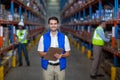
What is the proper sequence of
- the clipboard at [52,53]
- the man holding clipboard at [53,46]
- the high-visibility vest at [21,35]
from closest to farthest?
the clipboard at [52,53] < the man holding clipboard at [53,46] < the high-visibility vest at [21,35]

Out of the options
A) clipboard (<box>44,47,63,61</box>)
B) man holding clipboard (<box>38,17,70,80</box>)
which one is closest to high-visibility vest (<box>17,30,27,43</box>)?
man holding clipboard (<box>38,17,70,80</box>)

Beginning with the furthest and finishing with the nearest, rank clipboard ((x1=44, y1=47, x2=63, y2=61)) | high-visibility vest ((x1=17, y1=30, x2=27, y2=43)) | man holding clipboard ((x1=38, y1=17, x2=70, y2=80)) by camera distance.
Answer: high-visibility vest ((x1=17, y1=30, x2=27, y2=43)), man holding clipboard ((x1=38, y1=17, x2=70, y2=80)), clipboard ((x1=44, y1=47, x2=63, y2=61))

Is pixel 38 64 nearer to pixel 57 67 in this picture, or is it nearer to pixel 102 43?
pixel 102 43

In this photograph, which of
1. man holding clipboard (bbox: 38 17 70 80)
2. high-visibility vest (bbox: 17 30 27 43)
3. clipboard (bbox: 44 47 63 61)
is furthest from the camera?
high-visibility vest (bbox: 17 30 27 43)

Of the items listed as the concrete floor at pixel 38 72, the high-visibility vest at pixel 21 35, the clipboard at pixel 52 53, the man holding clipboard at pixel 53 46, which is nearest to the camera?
the clipboard at pixel 52 53

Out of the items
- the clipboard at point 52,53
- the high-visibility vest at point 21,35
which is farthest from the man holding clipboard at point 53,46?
the high-visibility vest at point 21,35

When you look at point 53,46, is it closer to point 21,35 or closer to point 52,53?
point 52,53

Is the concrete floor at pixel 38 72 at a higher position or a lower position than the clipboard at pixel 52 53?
Answer: lower

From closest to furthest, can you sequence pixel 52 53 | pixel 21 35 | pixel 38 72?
pixel 52 53
pixel 38 72
pixel 21 35

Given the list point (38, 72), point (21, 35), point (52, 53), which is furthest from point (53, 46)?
point (21, 35)

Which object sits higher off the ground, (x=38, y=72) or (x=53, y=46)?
(x=53, y=46)

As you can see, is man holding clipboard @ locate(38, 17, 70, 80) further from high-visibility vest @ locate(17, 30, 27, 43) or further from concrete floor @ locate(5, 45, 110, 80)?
high-visibility vest @ locate(17, 30, 27, 43)

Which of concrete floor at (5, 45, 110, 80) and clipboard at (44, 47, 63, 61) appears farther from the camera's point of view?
concrete floor at (5, 45, 110, 80)

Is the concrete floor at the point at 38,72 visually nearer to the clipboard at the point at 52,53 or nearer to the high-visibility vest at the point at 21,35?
the high-visibility vest at the point at 21,35
